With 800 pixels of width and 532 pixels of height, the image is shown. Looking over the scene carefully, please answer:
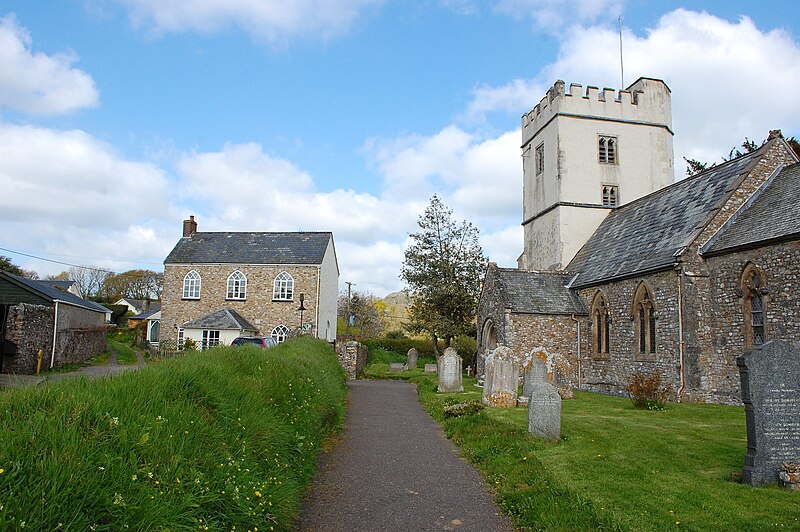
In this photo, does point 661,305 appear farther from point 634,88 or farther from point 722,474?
point 634,88

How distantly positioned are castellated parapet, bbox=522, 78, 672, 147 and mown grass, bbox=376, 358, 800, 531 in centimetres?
2052

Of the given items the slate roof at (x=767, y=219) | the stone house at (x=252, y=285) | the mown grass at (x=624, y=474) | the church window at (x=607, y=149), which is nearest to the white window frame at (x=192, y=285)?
the stone house at (x=252, y=285)

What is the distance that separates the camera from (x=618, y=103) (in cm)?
3086

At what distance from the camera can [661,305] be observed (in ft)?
61.2

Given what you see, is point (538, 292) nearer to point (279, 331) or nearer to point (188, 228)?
point (279, 331)

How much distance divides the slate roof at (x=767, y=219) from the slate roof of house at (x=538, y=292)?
7.02 m

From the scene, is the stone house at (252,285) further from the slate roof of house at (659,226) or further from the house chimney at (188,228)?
the slate roof of house at (659,226)

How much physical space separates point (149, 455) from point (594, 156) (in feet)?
96.8

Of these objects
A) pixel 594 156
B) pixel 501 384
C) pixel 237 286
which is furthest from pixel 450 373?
pixel 237 286

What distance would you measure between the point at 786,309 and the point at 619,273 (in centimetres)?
674

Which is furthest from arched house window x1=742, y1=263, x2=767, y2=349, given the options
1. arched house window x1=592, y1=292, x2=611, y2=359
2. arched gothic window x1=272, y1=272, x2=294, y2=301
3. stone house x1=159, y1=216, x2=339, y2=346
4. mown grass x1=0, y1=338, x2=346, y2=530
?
arched gothic window x1=272, y1=272, x2=294, y2=301

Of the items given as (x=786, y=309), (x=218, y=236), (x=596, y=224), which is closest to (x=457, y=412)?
(x=786, y=309)

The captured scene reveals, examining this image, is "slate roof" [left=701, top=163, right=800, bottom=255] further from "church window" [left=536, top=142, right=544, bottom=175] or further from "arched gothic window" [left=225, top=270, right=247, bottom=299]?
"arched gothic window" [left=225, top=270, right=247, bottom=299]

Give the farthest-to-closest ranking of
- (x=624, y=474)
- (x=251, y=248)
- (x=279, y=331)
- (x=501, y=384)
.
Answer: (x=251, y=248), (x=279, y=331), (x=501, y=384), (x=624, y=474)
